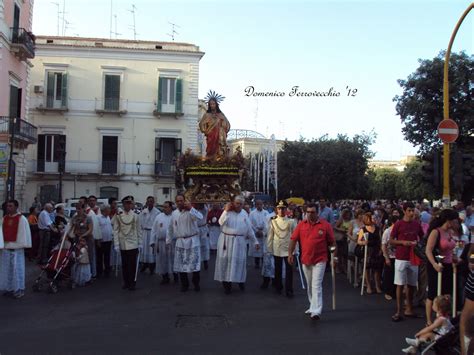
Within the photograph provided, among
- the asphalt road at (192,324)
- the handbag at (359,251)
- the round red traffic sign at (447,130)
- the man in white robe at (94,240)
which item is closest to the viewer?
the asphalt road at (192,324)

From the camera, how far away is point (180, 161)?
17.7 meters

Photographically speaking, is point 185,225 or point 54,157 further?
point 54,157

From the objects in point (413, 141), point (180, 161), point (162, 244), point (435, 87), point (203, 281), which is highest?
point (435, 87)

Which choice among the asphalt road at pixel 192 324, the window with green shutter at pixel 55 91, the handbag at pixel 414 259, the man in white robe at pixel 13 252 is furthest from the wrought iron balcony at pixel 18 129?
the handbag at pixel 414 259

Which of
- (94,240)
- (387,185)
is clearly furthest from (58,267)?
(387,185)

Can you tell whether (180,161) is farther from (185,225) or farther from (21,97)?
(21,97)

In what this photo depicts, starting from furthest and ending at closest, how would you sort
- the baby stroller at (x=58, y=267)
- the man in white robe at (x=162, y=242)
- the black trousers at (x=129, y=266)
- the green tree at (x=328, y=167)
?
1. the green tree at (x=328, y=167)
2. the man in white robe at (x=162, y=242)
3. the black trousers at (x=129, y=266)
4. the baby stroller at (x=58, y=267)

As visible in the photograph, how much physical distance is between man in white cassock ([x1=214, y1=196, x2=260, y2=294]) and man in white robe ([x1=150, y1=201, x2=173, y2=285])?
1670 millimetres

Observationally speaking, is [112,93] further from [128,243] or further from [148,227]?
[128,243]

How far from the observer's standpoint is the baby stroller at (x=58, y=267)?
→ 37.5 feet

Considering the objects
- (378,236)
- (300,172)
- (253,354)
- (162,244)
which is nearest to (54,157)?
(300,172)

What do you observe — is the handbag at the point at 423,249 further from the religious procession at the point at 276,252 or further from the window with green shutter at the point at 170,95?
the window with green shutter at the point at 170,95

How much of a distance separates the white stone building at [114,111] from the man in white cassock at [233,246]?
2711cm

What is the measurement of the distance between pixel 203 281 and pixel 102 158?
27636 mm
